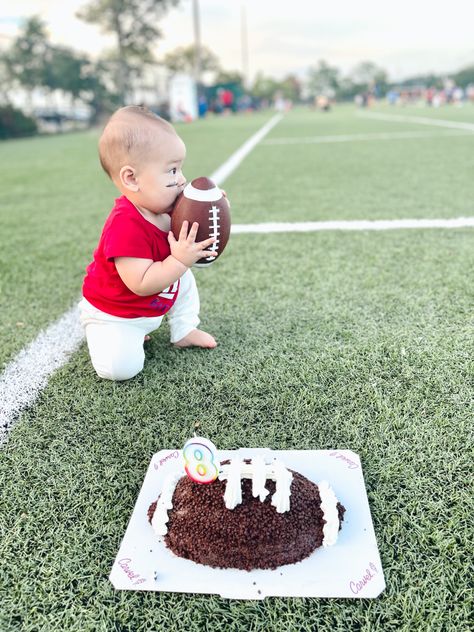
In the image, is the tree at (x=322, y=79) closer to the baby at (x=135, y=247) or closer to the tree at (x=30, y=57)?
the tree at (x=30, y=57)

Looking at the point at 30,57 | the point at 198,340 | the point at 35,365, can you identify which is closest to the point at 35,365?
the point at 35,365

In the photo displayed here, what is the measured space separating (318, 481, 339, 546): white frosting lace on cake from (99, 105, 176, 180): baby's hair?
1216 millimetres

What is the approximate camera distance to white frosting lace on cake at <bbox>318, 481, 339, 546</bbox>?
1.29 metres

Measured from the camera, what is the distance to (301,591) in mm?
1199

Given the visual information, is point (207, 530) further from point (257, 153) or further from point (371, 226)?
point (257, 153)

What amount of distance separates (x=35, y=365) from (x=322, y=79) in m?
114

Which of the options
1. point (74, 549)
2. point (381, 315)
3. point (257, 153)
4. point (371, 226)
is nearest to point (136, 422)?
point (74, 549)

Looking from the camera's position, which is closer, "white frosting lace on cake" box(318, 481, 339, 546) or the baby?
"white frosting lace on cake" box(318, 481, 339, 546)

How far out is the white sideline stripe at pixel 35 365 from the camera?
1965mm

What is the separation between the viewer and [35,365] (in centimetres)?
224

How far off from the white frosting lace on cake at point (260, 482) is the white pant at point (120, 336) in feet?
2.79

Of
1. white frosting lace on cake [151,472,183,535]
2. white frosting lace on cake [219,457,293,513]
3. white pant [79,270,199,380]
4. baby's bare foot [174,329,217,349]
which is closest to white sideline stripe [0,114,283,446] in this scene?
white pant [79,270,199,380]

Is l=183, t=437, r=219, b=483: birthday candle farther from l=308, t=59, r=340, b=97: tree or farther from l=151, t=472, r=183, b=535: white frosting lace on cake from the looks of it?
l=308, t=59, r=340, b=97: tree

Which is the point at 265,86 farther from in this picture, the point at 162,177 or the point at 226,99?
the point at 162,177
